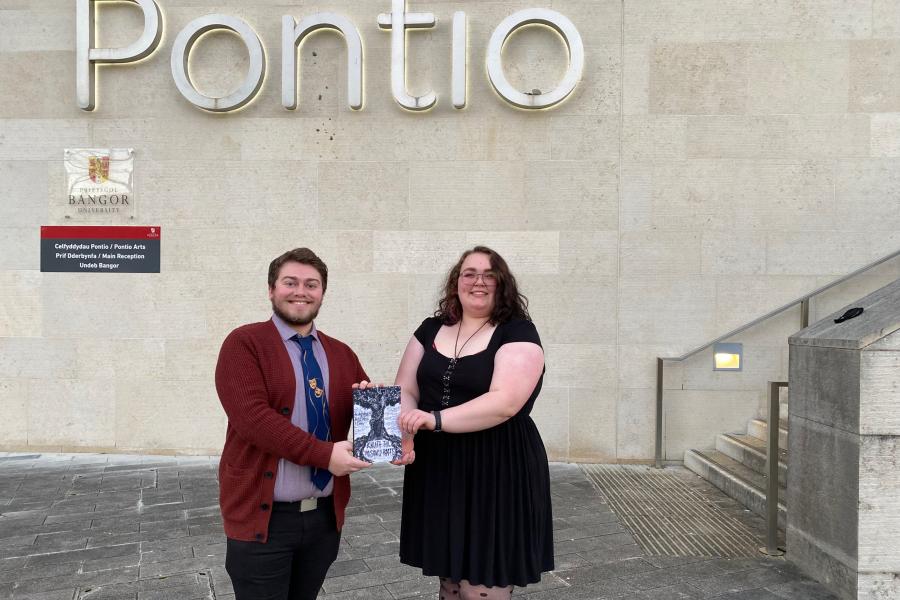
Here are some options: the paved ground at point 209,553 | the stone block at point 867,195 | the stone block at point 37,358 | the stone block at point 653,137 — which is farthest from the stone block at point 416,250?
the stone block at point 867,195

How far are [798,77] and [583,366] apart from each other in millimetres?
3576

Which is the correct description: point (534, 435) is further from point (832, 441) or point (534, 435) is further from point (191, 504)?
point (191, 504)

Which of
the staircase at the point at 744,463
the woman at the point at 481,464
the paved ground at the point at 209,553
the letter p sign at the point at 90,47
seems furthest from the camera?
the letter p sign at the point at 90,47

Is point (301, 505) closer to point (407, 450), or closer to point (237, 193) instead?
point (407, 450)

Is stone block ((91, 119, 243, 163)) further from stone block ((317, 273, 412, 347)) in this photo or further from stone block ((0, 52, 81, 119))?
stone block ((317, 273, 412, 347))

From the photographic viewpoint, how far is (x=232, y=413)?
2.15 meters

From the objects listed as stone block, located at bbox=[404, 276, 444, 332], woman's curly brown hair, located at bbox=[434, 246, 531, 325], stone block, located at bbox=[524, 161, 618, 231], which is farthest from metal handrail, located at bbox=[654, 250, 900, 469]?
woman's curly brown hair, located at bbox=[434, 246, 531, 325]

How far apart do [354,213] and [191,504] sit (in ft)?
10.5

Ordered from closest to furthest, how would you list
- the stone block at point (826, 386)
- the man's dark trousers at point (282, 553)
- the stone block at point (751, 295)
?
the man's dark trousers at point (282, 553) → the stone block at point (826, 386) → the stone block at point (751, 295)

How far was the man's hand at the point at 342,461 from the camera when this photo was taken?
2.12 meters

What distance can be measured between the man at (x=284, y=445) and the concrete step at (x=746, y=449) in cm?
423

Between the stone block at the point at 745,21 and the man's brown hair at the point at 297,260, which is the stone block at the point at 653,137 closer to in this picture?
the stone block at the point at 745,21

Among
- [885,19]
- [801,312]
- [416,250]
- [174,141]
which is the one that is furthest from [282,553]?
[885,19]

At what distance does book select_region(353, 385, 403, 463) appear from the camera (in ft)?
7.16
